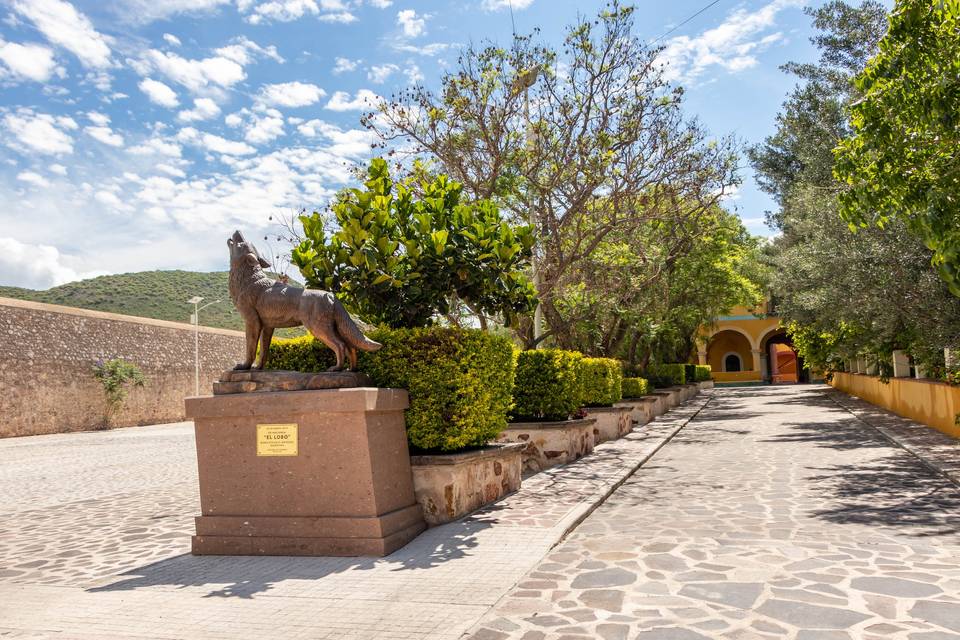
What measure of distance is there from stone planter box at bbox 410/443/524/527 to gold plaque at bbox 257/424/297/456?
1.28 m

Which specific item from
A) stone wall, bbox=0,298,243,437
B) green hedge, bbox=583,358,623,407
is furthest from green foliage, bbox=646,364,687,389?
stone wall, bbox=0,298,243,437

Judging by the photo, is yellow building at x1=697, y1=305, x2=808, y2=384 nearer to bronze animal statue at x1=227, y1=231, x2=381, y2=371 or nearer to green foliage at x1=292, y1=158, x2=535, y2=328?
green foliage at x1=292, y1=158, x2=535, y2=328

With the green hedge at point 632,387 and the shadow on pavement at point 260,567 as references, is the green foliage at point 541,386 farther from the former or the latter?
the green hedge at point 632,387

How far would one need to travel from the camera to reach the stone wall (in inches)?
842

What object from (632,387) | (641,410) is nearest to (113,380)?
(632,387)

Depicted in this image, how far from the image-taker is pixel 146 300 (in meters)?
66.9

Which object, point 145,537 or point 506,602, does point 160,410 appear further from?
point 506,602

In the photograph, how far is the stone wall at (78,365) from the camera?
70.1 feet

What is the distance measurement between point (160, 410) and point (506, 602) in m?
27.2

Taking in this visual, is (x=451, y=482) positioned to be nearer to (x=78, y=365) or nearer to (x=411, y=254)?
(x=411, y=254)

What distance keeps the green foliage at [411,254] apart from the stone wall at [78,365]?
18.3m

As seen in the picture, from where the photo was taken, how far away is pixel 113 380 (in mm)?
24609

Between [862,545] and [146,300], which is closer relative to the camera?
[862,545]

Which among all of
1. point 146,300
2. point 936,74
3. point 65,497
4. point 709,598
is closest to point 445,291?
point 709,598
